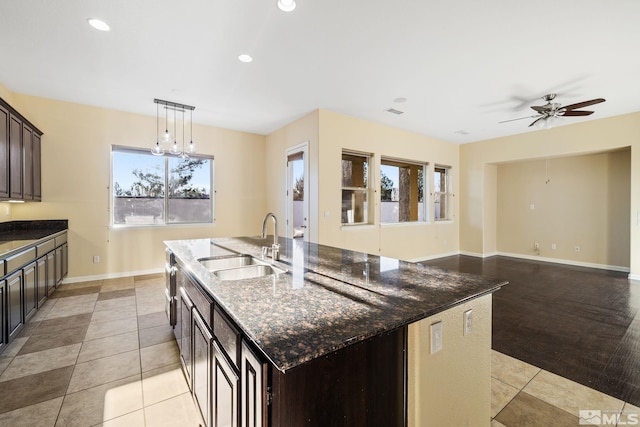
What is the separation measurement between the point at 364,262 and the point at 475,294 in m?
0.79

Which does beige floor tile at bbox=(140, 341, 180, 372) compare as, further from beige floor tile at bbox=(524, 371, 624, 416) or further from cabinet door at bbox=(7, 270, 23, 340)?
beige floor tile at bbox=(524, 371, 624, 416)

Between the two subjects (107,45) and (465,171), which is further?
(465,171)

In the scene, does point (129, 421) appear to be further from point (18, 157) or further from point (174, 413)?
point (18, 157)

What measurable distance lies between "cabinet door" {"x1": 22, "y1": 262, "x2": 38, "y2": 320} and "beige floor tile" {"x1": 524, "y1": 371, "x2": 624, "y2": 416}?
14.6 feet

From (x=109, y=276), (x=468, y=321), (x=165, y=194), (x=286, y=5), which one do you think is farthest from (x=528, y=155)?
(x=109, y=276)

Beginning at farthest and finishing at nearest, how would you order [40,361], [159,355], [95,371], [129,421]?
1. [159,355]
2. [40,361]
3. [95,371]
4. [129,421]

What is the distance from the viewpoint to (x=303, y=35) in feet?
8.75

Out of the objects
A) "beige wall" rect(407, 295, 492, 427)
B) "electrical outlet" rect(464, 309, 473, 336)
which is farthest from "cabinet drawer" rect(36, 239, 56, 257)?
"electrical outlet" rect(464, 309, 473, 336)

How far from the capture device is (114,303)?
359 cm

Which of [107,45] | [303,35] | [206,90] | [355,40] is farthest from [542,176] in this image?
[107,45]

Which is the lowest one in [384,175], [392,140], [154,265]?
[154,265]

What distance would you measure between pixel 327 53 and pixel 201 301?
2.75m

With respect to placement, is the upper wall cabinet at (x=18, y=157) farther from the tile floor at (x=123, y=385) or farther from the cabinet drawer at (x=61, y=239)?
the tile floor at (x=123, y=385)

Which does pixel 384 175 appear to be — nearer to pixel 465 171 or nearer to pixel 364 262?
pixel 465 171
